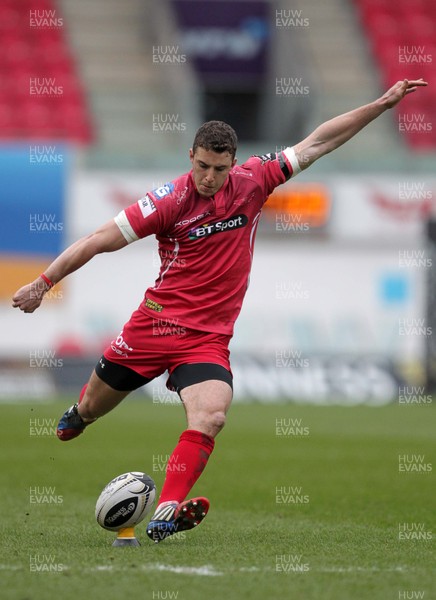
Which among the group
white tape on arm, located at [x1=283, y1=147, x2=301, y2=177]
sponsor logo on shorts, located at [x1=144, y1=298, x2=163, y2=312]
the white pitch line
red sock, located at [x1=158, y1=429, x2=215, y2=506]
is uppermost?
white tape on arm, located at [x1=283, y1=147, x2=301, y2=177]

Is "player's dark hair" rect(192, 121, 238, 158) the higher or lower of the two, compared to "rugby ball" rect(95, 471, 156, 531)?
higher

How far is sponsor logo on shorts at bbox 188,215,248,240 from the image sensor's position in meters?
7.11

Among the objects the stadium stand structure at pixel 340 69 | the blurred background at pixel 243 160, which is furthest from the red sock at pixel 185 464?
the stadium stand structure at pixel 340 69

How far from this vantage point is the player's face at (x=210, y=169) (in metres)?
6.87

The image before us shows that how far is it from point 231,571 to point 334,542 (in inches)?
50.5

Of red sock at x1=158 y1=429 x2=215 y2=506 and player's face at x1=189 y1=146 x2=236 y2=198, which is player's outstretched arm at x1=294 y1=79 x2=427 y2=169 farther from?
red sock at x1=158 y1=429 x2=215 y2=506

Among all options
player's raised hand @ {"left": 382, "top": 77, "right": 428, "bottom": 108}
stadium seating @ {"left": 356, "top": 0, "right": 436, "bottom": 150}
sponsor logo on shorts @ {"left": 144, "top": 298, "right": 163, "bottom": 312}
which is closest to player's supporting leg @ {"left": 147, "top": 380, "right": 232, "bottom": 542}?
sponsor logo on shorts @ {"left": 144, "top": 298, "right": 163, "bottom": 312}

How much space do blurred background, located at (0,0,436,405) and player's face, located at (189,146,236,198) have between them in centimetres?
1416

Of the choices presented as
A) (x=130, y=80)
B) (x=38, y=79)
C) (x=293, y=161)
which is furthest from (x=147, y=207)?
(x=130, y=80)

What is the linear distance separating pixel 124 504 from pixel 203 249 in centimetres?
156

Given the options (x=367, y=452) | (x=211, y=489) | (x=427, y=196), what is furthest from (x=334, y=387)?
(x=211, y=489)

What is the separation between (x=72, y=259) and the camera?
22.4ft

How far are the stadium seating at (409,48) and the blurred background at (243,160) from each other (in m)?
0.05

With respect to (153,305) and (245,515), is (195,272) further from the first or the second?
(245,515)
